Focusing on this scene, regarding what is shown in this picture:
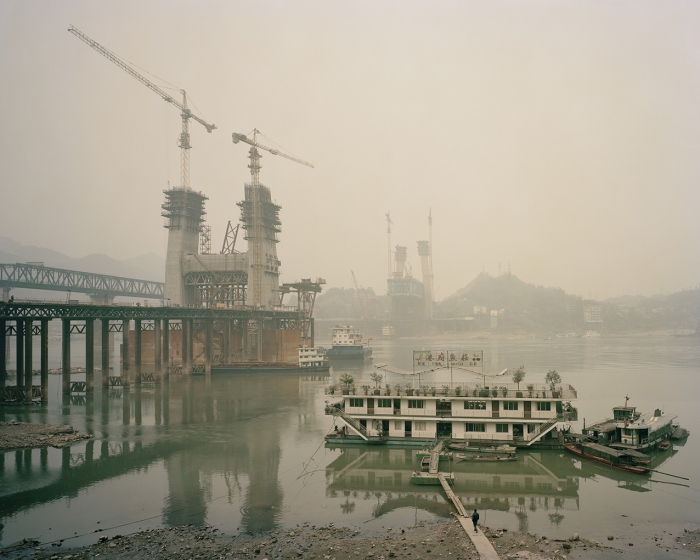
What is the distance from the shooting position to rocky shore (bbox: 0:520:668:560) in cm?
2575

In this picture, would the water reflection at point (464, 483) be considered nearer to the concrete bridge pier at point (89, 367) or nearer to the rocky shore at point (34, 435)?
the rocky shore at point (34, 435)

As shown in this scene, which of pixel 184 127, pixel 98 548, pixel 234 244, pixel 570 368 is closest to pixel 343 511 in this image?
pixel 98 548

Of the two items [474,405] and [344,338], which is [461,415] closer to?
[474,405]

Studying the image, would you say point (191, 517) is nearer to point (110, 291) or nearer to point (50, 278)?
point (50, 278)

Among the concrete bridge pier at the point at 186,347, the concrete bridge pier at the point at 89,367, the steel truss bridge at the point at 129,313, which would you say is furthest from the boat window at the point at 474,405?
the concrete bridge pier at the point at 186,347

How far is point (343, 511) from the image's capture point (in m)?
32.0

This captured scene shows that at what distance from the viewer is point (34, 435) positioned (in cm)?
4862

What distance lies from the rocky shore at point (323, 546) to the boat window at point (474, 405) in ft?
48.9

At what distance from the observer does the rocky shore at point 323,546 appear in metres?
25.8

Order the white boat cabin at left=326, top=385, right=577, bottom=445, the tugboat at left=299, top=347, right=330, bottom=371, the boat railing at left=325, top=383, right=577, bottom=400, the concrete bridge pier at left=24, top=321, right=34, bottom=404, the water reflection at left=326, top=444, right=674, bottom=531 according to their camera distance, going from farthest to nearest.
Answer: the tugboat at left=299, top=347, right=330, bottom=371, the concrete bridge pier at left=24, top=321, right=34, bottom=404, the boat railing at left=325, top=383, right=577, bottom=400, the white boat cabin at left=326, top=385, right=577, bottom=445, the water reflection at left=326, top=444, right=674, bottom=531

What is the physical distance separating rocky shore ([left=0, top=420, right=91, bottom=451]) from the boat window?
115 ft

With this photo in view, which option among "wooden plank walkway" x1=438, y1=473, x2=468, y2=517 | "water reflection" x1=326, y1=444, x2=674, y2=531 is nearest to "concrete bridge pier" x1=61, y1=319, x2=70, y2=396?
"water reflection" x1=326, y1=444, x2=674, y2=531

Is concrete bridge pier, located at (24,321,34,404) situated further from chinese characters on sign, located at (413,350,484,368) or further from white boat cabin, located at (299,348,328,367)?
white boat cabin, located at (299,348,328,367)

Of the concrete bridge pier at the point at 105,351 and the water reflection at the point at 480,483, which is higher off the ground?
the concrete bridge pier at the point at 105,351
